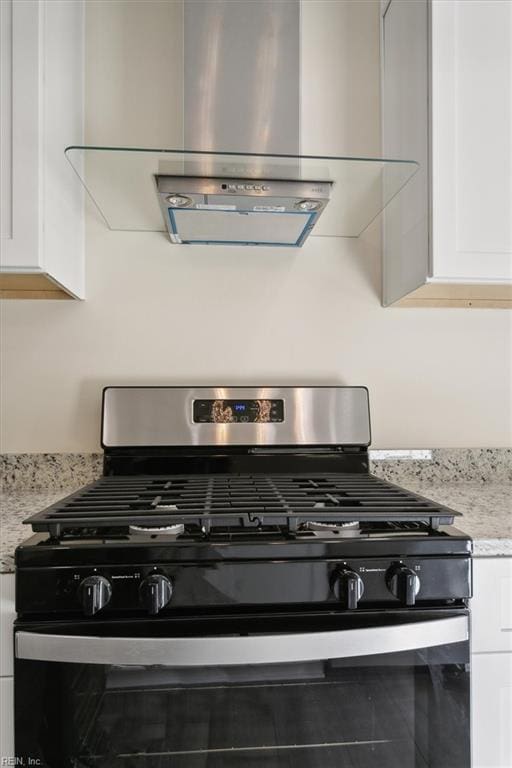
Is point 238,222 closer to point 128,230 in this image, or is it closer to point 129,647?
point 128,230

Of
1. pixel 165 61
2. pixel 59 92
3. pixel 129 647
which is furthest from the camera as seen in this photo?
pixel 165 61

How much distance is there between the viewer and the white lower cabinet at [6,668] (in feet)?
2.73

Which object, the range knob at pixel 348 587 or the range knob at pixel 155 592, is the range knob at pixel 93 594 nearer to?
the range knob at pixel 155 592

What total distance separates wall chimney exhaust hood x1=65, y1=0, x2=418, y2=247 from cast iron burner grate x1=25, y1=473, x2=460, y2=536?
0.65 m

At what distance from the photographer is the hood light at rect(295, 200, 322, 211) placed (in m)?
1.15

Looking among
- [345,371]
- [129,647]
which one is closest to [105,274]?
[345,371]

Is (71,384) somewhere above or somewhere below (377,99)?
below

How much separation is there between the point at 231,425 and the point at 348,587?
2.11ft

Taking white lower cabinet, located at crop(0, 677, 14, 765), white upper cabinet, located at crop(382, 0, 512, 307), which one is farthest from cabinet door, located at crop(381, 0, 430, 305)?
white lower cabinet, located at crop(0, 677, 14, 765)

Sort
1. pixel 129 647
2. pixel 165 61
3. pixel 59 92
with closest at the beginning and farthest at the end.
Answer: pixel 129 647 < pixel 59 92 < pixel 165 61

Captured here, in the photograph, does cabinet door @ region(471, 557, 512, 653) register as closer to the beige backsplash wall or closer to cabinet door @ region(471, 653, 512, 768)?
cabinet door @ region(471, 653, 512, 768)

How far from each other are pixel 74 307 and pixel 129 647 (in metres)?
0.95

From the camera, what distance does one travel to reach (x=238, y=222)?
4.16 ft

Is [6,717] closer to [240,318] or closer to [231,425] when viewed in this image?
[231,425]
